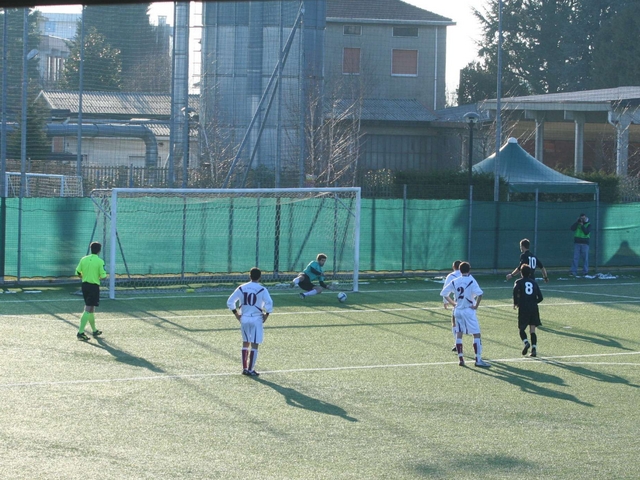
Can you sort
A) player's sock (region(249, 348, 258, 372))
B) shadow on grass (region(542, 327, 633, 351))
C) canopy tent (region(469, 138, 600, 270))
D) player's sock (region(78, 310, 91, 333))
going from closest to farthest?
player's sock (region(249, 348, 258, 372)) < player's sock (region(78, 310, 91, 333)) < shadow on grass (region(542, 327, 633, 351)) < canopy tent (region(469, 138, 600, 270))

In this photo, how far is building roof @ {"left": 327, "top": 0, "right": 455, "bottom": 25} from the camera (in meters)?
50.2

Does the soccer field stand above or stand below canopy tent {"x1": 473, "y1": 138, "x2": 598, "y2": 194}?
below

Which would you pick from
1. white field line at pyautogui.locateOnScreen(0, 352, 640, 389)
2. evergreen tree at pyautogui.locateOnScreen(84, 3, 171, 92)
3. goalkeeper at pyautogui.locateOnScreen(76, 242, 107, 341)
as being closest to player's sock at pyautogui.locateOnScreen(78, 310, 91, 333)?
goalkeeper at pyautogui.locateOnScreen(76, 242, 107, 341)

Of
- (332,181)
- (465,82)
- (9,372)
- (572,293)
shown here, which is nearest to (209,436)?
(9,372)

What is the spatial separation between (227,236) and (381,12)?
32700 millimetres

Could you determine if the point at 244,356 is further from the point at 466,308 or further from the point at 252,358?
the point at 466,308

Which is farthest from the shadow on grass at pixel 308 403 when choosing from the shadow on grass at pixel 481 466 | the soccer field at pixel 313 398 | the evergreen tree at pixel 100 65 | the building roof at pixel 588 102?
the building roof at pixel 588 102

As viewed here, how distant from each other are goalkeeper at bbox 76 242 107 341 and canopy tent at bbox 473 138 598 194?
55.6ft

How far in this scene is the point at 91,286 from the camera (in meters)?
14.1

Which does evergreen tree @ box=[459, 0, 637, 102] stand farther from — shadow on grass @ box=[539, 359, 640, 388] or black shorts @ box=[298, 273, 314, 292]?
shadow on grass @ box=[539, 359, 640, 388]

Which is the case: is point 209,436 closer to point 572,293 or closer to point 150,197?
point 150,197

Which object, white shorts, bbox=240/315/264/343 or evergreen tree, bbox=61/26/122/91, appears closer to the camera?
white shorts, bbox=240/315/264/343

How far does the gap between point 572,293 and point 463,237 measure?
4.38 m

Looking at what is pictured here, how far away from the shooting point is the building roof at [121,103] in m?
24.0
